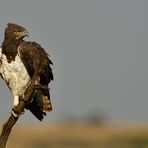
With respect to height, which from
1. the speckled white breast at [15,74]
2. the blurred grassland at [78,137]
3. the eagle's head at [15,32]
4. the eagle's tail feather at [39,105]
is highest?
the blurred grassland at [78,137]

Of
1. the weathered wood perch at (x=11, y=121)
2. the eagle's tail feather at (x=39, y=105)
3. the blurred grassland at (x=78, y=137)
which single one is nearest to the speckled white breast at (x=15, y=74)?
the eagle's tail feather at (x=39, y=105)

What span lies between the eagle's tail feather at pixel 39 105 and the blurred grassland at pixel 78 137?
534 inches

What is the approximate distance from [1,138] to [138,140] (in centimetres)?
2089

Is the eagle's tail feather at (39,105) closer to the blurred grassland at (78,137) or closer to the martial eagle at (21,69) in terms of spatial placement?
the martial eagle at (21,69)

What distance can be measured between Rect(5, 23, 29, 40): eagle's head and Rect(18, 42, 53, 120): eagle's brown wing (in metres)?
0.14

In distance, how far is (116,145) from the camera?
31047mm

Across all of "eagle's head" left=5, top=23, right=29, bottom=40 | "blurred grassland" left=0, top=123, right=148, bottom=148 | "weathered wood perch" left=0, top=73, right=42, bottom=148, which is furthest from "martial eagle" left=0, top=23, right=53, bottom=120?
"blurred grassland" left=0, top=123, right=148, bottom=148

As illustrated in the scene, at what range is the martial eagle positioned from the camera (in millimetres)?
14547

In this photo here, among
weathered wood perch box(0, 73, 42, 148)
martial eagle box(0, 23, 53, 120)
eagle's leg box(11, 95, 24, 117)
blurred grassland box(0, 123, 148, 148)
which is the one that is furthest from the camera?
blurred grassland box(0, 123, 148, 148)

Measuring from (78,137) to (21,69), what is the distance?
21480 mm

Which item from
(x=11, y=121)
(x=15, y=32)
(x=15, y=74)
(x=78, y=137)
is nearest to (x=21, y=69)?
(x=15, y=74)

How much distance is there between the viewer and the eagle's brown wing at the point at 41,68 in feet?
46.3

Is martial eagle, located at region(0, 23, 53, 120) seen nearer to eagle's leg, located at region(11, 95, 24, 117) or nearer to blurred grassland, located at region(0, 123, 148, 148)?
eagle's leg, located at region(11, 95, 24, 117)

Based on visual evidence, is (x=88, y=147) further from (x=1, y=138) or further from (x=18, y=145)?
(x=1, y=138)
